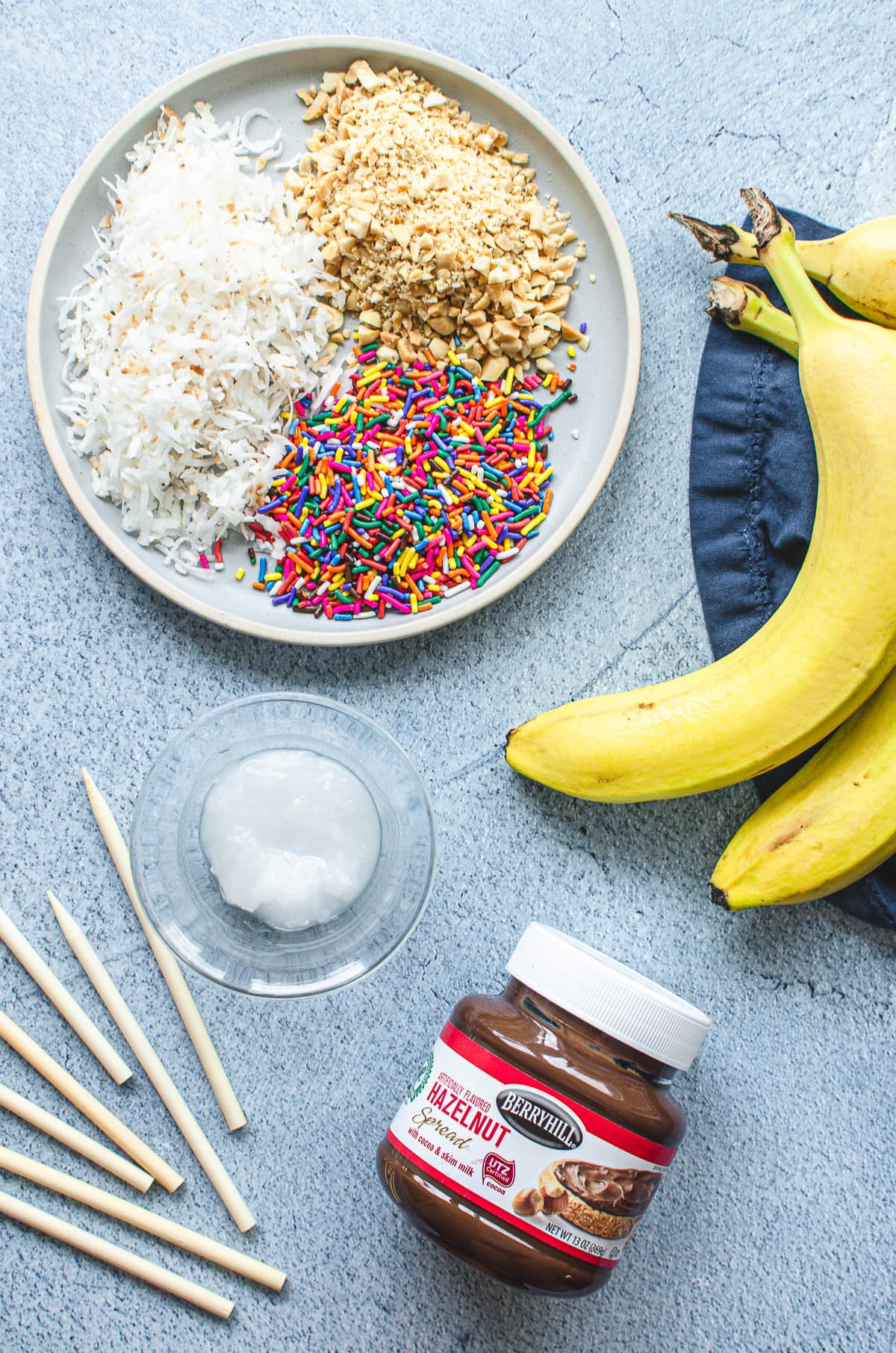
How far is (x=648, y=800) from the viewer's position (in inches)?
35.9

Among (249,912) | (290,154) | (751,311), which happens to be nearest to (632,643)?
(751,311)

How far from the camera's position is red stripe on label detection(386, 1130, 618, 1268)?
761 mm

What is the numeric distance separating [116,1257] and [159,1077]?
0.16m

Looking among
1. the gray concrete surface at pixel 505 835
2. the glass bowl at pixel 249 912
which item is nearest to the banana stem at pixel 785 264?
the gray concrete surface at pixel 505 835

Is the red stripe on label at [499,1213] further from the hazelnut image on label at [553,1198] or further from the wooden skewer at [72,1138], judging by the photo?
the wooden skewer at [72,1138]

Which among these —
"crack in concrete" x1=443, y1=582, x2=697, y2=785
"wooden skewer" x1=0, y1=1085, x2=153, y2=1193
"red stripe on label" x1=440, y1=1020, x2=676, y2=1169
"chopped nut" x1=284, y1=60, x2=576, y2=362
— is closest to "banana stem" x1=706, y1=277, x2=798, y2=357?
"chopped nut" x1=284, y1=60, x2=576, y2=362

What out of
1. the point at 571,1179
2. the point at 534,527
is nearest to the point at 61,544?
the point at 534,527

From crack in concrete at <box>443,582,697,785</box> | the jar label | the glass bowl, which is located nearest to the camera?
the jar label

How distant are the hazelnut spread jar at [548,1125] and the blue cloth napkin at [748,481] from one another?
0.93 ft

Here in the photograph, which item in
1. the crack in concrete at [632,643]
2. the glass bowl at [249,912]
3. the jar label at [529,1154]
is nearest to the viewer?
the jar label at [529,1154]

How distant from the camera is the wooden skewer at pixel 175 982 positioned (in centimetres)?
90

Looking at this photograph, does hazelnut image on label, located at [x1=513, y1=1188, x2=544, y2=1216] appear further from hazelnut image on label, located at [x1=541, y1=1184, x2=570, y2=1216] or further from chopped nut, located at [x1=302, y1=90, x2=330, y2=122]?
chopped nut, located at [x1=302, y1=90, x2=330, y2=122]

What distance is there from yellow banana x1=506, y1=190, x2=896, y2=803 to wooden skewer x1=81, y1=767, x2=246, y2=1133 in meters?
0.40

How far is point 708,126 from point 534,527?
0.46m
